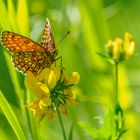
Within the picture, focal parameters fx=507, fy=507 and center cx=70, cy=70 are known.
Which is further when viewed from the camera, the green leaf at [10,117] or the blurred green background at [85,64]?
the blurred green background at [85,64]

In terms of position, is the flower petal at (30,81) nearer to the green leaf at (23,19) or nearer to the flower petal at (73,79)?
the flower petal at (73,79)

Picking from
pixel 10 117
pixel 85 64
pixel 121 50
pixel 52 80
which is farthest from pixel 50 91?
pixel 85 64

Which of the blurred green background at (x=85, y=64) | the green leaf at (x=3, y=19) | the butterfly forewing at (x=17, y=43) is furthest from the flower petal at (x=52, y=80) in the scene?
the blurred green background at (x=85, y=64)

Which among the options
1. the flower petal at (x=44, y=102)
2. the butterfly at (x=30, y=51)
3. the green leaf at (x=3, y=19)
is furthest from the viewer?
the green leaf at (x=3, y=19)

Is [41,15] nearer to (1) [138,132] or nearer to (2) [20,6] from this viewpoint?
(2) [20,6]

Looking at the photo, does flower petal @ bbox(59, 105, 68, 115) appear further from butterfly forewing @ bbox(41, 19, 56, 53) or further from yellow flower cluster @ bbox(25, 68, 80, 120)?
butterfly forewing @ bbox(41, 19, 56, 53)

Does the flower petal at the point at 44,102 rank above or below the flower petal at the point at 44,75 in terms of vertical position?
below

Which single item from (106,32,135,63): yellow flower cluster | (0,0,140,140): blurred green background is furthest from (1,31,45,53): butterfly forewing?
(0,0,140,140): blurred green background
